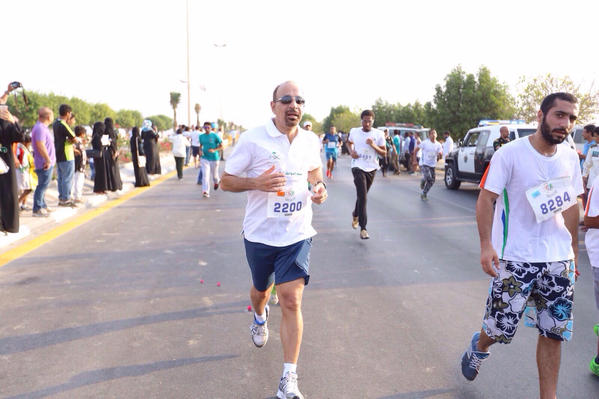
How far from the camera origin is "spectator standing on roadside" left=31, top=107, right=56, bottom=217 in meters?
9.20

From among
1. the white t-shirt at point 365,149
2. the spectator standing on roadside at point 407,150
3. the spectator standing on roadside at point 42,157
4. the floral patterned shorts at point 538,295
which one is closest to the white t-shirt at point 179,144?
the spectator standing on roadside at point 42,157

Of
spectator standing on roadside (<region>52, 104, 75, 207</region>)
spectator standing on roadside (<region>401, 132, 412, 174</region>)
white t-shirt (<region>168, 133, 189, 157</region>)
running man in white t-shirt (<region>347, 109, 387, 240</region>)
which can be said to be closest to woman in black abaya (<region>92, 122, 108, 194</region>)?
spectator standing on roadside (<region>52, 104, 75, 207</region>)

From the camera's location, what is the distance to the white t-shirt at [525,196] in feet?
9.78

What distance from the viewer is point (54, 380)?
332 cm

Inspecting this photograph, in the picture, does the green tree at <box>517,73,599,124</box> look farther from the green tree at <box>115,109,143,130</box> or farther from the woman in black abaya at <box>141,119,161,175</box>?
the green tree at <box>115,109,143,130</box>

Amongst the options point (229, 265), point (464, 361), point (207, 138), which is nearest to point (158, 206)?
point (207, 138)

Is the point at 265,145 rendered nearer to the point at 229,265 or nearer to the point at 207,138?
the point at 229,265

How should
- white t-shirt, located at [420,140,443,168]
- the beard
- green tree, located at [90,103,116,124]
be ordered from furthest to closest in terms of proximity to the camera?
green tree, located at [90,103,116,124] → white t-shirt, located at [420,140,443,168] → the beard

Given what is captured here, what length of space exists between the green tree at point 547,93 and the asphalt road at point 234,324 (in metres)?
25.7

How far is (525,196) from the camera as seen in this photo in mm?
3023

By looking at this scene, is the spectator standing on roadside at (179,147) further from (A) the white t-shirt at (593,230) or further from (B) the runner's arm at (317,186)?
(A) the white t-shirt at (593,230)

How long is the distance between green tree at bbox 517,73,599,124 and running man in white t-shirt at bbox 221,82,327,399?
2892 centimetres

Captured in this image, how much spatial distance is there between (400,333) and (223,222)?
5.79 meters

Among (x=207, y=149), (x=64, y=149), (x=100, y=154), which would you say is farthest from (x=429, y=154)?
(x=64, y=149)
